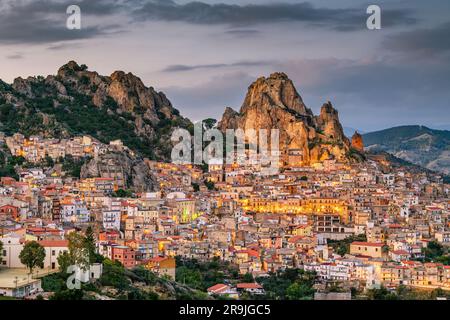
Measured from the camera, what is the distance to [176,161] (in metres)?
38.4

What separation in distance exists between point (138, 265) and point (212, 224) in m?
6.46

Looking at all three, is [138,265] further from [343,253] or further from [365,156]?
[365,156]

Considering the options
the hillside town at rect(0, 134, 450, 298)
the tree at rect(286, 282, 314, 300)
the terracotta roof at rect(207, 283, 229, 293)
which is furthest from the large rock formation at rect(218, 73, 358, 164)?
the terracotta roof at rect(207, 283, 229, 293)

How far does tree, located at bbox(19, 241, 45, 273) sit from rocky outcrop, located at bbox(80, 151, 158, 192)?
46.5 feet

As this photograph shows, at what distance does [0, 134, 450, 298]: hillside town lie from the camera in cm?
2138

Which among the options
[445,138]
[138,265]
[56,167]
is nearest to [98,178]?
[56,167]

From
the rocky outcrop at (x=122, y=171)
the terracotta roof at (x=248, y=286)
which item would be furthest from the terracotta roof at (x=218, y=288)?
the rocky outcrop at (x=122, y=171)

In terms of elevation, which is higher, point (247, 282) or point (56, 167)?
point (56, 167)

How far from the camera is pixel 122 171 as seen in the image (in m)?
31.7

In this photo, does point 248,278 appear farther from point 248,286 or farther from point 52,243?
point 52,243

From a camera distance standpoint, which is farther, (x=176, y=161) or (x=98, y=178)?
(x=176, y=161)

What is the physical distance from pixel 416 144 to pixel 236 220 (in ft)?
163
